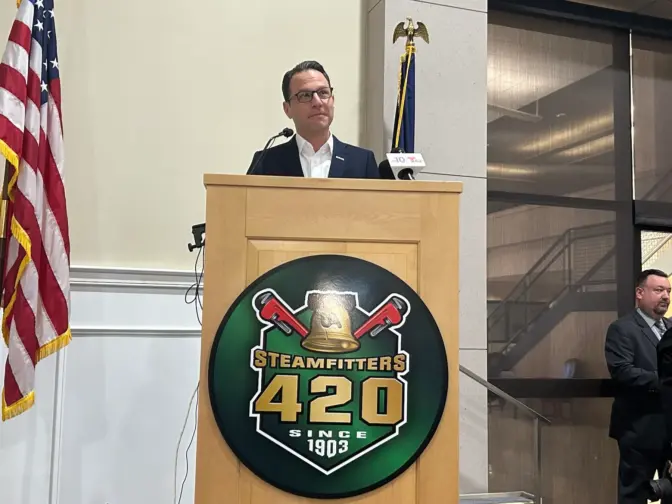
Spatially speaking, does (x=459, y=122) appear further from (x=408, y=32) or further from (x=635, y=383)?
(x=635, y=383)

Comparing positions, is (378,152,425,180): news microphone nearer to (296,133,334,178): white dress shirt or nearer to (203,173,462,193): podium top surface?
(296,133,334,178): white dress shirt

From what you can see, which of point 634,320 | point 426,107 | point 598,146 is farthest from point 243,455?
point 598,146

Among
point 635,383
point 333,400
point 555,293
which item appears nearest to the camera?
point 333,400

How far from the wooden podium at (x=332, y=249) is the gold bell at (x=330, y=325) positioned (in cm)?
11

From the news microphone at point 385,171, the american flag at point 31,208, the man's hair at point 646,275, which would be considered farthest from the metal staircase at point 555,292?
the american flag at point 31,208

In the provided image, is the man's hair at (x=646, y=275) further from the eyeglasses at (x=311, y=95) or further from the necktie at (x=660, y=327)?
the eyeglasses at (x=311, y=95)

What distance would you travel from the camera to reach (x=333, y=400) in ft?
4.81

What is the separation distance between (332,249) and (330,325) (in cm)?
17

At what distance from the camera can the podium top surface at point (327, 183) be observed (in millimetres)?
1540

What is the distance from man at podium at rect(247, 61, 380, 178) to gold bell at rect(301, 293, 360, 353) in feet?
2.03

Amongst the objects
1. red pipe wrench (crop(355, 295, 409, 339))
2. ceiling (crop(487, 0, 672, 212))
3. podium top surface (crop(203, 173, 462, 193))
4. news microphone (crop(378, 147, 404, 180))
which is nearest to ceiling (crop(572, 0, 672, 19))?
ceiling (crop(487, 0, 672, 212))

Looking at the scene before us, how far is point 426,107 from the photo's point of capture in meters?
3.34

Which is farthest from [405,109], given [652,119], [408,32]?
[652,119]

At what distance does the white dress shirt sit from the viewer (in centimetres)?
208
